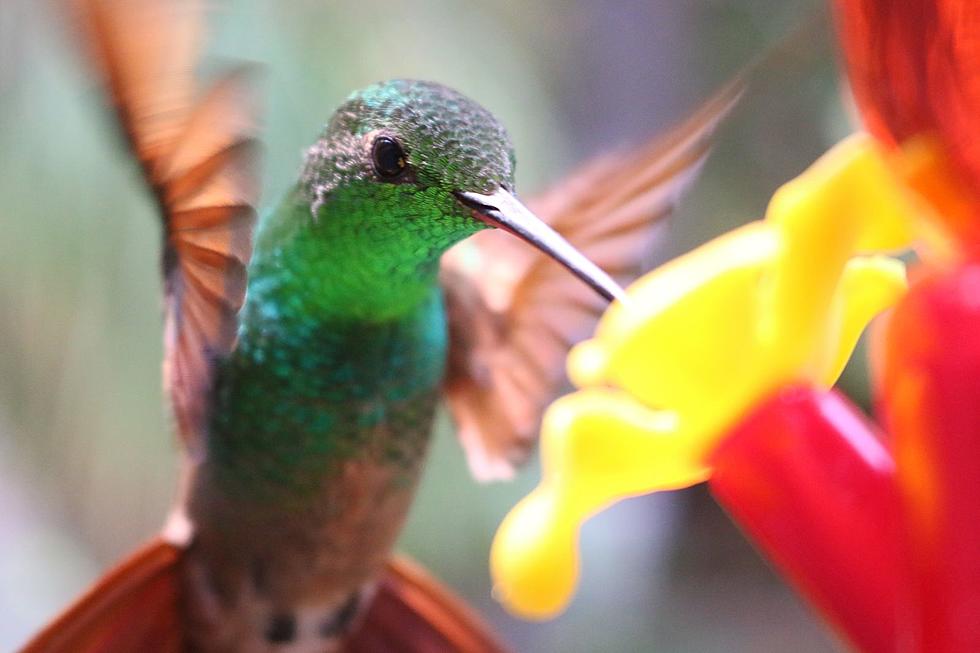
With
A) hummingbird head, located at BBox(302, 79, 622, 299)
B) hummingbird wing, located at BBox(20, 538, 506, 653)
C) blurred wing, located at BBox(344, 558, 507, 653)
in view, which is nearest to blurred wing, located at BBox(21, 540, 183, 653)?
hummingbird wing, located at BBox(20, 538, 506, 653)

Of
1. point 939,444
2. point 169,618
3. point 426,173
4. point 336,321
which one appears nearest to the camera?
point 939,444

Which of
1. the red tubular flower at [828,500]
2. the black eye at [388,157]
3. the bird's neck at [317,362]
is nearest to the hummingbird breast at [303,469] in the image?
the bird's neck at [317,362]

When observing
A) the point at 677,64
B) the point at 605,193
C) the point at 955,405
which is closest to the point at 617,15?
the point at 677,64

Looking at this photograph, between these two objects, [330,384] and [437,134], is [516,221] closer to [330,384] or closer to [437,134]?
[437,134]

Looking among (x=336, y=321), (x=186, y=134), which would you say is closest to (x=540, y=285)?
(x=336, y=321)

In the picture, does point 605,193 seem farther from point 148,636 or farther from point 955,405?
point 148,636
